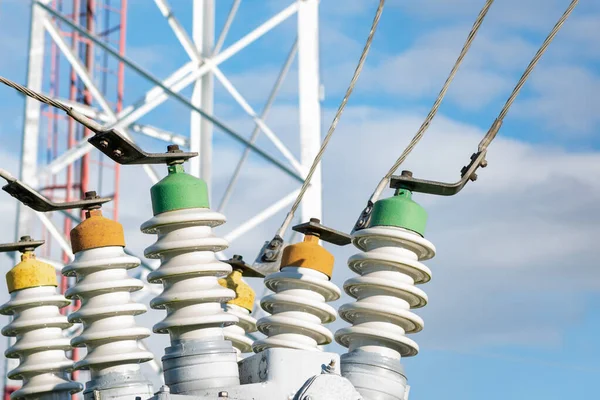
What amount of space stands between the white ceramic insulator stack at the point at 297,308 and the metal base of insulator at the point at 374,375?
0.24 m

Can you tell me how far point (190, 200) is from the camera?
5426 mm

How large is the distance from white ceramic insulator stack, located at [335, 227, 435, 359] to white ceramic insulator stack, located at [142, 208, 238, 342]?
20.6 inches

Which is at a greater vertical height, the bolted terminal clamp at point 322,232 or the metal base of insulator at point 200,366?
the bolted terminal clamp at point 322,232

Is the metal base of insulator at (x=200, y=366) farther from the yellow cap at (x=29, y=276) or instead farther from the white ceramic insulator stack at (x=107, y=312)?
the yellow cap at (x=29, y=276)

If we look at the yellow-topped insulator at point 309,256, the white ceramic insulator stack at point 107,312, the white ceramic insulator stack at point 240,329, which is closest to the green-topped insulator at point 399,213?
the yellow-topped insulator at point 309,256

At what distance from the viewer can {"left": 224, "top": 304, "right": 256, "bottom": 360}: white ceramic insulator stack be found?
6.68 metres

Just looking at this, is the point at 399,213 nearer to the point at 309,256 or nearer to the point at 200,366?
the point at 309,256

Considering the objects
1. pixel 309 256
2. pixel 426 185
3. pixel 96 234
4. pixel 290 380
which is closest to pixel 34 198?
pixel 96 234

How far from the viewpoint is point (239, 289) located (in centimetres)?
686

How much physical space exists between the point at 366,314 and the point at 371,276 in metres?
0.15

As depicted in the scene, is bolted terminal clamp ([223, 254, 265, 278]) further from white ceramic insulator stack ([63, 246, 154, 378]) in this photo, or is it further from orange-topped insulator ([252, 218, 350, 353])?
white ceramic insulator stack ([63, 246, 154, 378])

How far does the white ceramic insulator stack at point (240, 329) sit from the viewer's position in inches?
263

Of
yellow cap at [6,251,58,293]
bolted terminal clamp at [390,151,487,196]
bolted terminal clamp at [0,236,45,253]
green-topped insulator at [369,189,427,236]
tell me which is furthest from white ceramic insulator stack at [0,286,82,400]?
bolted terminal clamp at [390,151,487,196]

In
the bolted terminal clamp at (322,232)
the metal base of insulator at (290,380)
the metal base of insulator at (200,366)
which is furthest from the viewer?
the bolted terminal clamp at (322,232)
